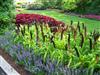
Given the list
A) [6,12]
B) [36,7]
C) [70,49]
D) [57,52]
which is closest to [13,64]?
[57,52]

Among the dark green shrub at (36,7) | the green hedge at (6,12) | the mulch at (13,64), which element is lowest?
the dark green shrub at (36,7)

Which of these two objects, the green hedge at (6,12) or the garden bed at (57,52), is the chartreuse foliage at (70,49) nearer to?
the garden bed at (57,52)

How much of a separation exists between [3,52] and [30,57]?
2.13 metres

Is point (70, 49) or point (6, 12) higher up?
point (70, 49)

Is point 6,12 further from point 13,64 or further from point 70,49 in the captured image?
point 70,49

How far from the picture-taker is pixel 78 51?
6504 millimetres

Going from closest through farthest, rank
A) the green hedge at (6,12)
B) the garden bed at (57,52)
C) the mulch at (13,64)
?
1. the garden bed at (57,52)
2. the mulch at (13,64)
3. the green hedge at (6,12)

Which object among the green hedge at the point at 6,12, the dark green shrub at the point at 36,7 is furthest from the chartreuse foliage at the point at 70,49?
the dark green shrub at the point at 36,7

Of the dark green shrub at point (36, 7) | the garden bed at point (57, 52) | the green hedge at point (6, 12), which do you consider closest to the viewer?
the garden bed at point (57, 52)

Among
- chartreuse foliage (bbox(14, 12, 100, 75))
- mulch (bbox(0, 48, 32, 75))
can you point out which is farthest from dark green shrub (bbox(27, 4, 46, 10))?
chartreuse foliage (bbox(14, 12, 100, 75))

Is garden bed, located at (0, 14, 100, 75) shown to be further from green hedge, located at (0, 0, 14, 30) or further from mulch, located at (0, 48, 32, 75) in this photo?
green hedge, located at (0, 0, 14, 30)

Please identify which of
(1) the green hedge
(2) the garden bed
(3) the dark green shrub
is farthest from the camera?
(3) the dark green shrub

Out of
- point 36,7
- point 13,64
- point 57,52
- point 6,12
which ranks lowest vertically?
point 36,7

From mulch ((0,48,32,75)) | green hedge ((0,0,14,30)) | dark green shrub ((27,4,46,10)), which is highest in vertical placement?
green hedge ((0,0,14,30))
